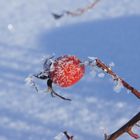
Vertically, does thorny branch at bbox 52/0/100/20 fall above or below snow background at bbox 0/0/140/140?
below

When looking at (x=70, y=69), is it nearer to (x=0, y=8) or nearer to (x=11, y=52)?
(x=11, y=52)

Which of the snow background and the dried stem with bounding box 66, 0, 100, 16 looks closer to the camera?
the dried stem with bounding box 66, 0, 100, 16

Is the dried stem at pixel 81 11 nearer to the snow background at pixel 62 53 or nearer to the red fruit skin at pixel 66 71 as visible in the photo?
the red fruit skin at pixel 66 71

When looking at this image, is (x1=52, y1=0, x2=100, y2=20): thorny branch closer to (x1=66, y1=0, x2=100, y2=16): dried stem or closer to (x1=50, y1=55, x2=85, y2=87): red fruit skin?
(x1=66, y1=0, x2=100, y2=16): dried stem

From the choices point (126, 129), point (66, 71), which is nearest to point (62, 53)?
point (66, 71)

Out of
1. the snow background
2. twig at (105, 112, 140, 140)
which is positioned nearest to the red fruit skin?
twig at (105, 112, 140, 140)

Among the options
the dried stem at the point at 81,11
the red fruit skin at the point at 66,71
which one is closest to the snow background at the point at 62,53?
the red fruit skin at the point at 66,71

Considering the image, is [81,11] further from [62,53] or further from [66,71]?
[62,53]
